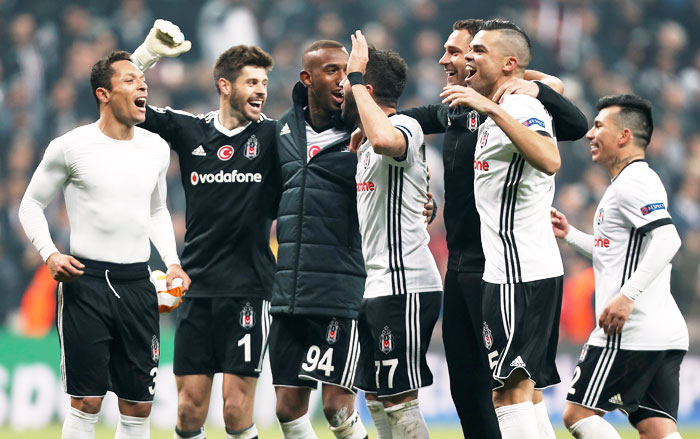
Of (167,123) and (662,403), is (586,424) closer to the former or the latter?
(662,403)

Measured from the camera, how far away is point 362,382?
5430mm

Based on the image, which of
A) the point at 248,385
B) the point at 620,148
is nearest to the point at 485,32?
the point at 620,148

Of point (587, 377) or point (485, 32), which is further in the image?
point (587, 377)

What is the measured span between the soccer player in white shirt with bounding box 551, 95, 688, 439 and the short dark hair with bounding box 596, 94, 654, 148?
221mm

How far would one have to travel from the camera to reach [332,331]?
222 inches

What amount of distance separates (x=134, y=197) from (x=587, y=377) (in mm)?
2635

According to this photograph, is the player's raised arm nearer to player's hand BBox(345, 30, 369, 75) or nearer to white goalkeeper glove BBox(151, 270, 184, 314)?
player's hand BBox(345, 30, 369, 75)

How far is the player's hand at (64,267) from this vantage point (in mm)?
5304

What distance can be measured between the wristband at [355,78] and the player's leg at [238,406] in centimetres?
188

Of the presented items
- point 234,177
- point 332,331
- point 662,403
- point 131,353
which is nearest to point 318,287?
point 332,331

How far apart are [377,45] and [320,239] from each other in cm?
967

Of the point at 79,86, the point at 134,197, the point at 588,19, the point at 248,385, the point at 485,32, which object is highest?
the point at 588,19

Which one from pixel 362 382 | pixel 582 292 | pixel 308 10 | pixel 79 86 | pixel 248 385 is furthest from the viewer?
pixel 308 10

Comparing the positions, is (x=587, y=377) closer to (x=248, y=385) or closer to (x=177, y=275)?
(x=248, y=385)
